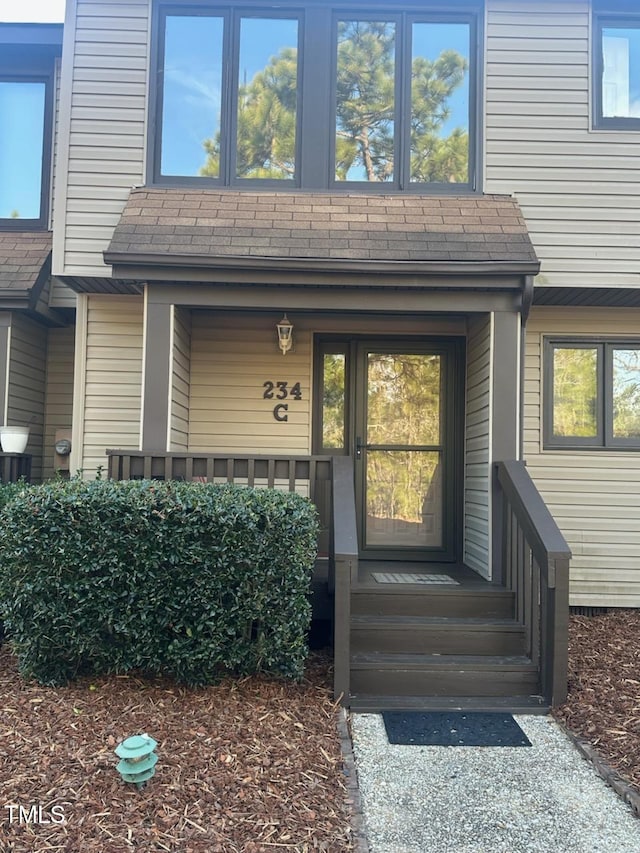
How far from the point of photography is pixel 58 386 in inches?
244

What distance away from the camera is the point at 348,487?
416 centimetres

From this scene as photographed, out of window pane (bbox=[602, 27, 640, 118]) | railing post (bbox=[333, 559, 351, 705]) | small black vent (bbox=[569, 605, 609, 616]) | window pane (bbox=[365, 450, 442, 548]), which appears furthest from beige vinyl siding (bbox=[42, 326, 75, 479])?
window pane (bbox=[602, 27, 640, 118])

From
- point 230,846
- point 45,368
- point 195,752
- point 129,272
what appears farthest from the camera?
point 45,368

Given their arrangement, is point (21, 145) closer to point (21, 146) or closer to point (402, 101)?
point (21, 146)

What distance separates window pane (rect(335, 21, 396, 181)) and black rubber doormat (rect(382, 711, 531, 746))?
4250mm

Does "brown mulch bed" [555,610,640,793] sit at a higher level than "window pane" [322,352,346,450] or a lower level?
lower

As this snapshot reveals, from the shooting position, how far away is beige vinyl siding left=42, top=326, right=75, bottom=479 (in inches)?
241

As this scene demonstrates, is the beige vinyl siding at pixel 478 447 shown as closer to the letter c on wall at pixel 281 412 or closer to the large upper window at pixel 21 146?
the letter c on wall at pixel 281 412

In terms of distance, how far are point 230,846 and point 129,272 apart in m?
3.73

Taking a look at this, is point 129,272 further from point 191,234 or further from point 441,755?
point 441,755

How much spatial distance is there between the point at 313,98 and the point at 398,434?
3072 mm

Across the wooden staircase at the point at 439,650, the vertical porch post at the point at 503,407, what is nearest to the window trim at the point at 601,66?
the vertical porch post at the point at 503,407

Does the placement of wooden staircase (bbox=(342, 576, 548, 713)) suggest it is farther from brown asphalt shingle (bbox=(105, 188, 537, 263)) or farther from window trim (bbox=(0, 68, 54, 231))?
window trim (bbox=(0, 68, 54, 231))

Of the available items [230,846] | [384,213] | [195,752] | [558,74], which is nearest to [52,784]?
[195,752]
